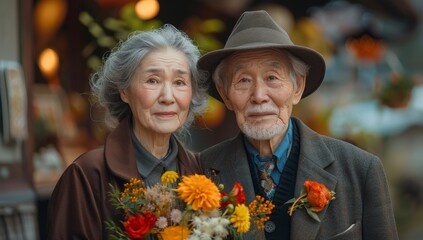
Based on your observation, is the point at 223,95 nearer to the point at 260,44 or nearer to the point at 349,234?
the point at 260,44

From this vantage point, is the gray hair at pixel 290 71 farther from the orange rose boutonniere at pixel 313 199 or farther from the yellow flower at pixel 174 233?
the yellow flower at pixel 174 233

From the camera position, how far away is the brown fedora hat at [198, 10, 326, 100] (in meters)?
3.57

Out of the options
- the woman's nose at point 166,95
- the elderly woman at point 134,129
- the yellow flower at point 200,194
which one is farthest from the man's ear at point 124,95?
the yellow flower at point 200,194

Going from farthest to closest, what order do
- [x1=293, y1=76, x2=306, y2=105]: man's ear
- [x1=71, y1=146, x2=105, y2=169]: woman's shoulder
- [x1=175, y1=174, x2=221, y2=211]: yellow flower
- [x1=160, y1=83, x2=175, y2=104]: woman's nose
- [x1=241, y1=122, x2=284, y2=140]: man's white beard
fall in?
1. [x1=293, y1=76, x2=306, y2=105]: man's ear
2. [x1=241, y1=122, x2=284, y2=140]: man's white beard
3. [x1=160, y1=83, x2=175, y2=104]: woman's nose
4. [x1=71, y1=146, x2=105, y2=169]: woman's shoulder
5. [x1=175, y1=174, x2=221, y2=211]: yellow flower

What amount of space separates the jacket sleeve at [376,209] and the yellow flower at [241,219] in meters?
0.70

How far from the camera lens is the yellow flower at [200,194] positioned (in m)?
3.04

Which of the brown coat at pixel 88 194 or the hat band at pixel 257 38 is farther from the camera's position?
the hat band at pixel 257 38

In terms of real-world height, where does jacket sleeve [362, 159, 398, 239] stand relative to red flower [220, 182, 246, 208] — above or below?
below

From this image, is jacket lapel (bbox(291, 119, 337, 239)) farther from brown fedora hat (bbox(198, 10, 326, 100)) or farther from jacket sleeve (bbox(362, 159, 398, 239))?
brown fedora hat (bbox(198, 10, 326, 100))

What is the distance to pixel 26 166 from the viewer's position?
239 inches

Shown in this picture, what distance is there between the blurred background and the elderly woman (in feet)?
2.49

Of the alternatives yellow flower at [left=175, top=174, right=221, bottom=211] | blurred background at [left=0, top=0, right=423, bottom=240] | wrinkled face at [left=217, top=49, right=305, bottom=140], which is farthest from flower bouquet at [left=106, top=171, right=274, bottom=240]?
blurred background at [left=0, top=0, right=423, bottom=240]

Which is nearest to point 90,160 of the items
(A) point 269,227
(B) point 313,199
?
(A) point 269,227

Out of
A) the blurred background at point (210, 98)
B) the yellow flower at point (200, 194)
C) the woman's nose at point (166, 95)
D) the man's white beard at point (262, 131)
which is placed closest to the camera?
the yellow flower at point (200, 194)
